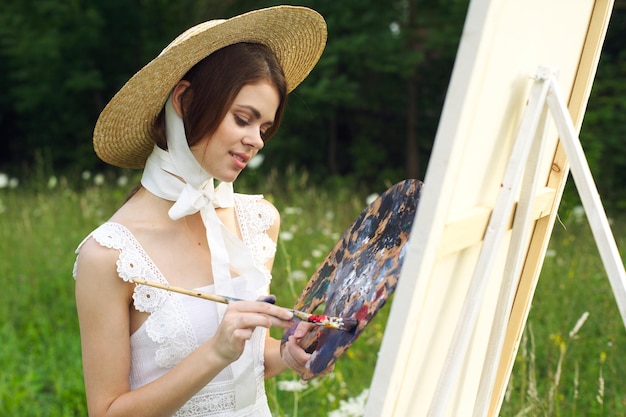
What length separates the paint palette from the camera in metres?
1.14

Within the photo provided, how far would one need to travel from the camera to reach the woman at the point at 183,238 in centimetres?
150

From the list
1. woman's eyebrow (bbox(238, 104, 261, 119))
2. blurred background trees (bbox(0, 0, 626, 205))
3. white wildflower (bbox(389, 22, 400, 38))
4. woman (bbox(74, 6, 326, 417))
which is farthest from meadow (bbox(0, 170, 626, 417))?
white wildflower (bbox(389, 22, 400, 38))

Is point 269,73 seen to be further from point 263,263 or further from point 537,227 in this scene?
point 537,227

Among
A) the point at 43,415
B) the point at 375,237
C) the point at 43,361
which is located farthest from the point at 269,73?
the point at 43,361

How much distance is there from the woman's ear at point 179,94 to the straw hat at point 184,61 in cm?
2

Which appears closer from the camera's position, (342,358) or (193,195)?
(193,195)

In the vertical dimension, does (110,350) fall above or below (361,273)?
below

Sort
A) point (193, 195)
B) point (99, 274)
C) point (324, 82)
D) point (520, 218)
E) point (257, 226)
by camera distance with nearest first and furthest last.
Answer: point (520, 218)
point (99, 274)
point (193, 195)
point (257, 226)
point (324, 82)

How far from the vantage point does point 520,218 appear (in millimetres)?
1189

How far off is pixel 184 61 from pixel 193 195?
28cm

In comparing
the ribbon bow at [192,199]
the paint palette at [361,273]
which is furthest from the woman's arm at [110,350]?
the paint palette at [361,273]

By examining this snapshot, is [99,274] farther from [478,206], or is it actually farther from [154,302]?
[478,206]

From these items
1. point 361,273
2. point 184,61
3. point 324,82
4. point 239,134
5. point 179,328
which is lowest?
point 179,328

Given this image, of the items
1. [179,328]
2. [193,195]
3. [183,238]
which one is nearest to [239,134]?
[193,195]
